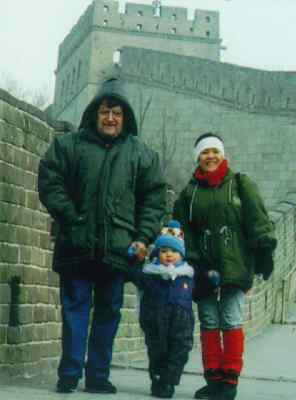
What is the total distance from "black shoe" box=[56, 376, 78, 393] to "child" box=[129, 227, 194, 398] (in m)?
0.43

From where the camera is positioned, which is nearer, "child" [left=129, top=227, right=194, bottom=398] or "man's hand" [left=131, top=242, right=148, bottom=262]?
"man's hand" [left=131, top=242, right=148, bottom=262]

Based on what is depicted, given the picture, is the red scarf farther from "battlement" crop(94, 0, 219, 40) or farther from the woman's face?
"battlement" crop(94, 0, 219, 40)

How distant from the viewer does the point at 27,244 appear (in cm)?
630

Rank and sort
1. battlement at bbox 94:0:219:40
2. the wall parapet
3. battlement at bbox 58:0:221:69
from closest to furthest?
the wall parapet < battlement at bbox 58:0:221:69 < battlement at bbox 94:0:219:40

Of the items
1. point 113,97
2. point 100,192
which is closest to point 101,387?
point 100,192

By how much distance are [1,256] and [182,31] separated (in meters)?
56.4

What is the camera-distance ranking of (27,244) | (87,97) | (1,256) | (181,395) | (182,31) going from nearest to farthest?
(181,395)
(1,256)
(27,244)
(87,97)
(182,31)

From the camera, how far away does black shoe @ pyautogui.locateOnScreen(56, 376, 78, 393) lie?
507cm

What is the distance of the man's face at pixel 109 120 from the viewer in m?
5.28

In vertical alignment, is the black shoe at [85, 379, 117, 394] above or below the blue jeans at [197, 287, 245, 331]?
below

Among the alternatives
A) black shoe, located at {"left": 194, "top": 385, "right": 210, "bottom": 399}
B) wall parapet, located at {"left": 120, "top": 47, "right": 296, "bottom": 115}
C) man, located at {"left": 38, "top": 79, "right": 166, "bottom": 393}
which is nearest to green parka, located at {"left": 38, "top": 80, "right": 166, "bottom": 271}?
man, located at {"left": 38, "top": 79, "right": 166, "bottom": 393}

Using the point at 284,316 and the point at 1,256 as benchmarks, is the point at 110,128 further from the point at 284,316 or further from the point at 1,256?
the point at 284,316

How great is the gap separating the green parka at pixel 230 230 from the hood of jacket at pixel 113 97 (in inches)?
18.1

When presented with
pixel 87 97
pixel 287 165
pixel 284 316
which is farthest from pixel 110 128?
pixel 87 97
